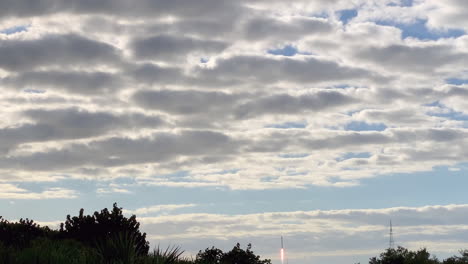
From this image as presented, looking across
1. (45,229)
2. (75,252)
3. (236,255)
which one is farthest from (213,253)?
(75,252)

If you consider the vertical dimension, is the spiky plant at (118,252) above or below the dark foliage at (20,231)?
below

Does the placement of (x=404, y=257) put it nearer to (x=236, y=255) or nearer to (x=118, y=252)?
(x=236, y=255)

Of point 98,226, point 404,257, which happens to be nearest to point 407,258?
point 404,257

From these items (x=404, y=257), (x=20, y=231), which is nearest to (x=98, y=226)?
(x=20, y=231)

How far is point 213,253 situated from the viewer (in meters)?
54.6

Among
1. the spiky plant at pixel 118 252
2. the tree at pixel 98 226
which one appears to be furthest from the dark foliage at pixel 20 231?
the spiky plant at pixel 118 252

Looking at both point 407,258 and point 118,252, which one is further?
point 407,258

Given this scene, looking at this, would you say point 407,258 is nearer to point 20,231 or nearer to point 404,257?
point 404,257

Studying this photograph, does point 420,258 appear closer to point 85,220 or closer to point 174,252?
point 85,220

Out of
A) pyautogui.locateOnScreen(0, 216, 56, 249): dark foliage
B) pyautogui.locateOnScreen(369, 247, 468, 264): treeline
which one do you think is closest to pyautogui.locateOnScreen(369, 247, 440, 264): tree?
pyautogui.locateOnScreen(369, 247, 468, 264): treeline

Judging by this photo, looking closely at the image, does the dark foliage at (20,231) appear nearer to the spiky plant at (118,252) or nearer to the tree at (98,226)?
the tree at (98,226)

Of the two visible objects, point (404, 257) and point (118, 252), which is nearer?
point (118, 252)

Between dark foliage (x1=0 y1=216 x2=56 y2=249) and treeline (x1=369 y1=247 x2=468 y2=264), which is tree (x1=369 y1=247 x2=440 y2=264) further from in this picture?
dark foliage (x1=0 y1=216 x2=56 y2=249)

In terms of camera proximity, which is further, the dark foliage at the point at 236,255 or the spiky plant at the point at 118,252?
the dark foliage at the point at 236,255
